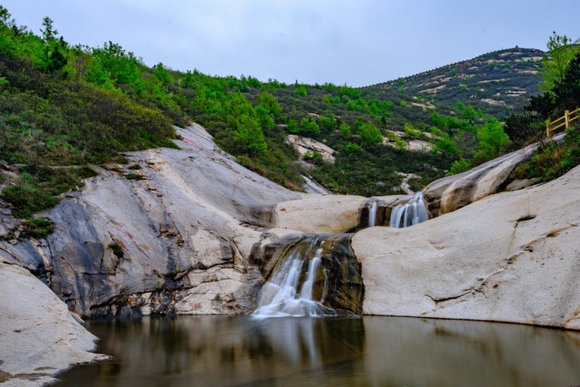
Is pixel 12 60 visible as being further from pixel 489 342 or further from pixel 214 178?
pixel 489 342

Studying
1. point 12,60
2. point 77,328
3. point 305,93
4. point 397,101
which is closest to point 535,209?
point 77,328

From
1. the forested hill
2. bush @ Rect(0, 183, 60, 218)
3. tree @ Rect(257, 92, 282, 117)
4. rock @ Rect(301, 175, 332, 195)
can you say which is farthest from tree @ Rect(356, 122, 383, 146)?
the forested hill

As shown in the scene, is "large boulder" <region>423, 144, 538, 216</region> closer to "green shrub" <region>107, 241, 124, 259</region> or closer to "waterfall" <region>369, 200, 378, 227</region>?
"waterfall" <region>369, 200, 378, 227</region>

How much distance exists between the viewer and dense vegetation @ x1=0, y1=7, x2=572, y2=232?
16922 mm

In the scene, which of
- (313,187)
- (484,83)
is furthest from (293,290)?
→ (484,83)

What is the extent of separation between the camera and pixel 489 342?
8.91m

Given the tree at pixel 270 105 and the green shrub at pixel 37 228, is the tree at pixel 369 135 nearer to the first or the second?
the tree at pixel 270 105

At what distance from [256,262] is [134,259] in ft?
16.7

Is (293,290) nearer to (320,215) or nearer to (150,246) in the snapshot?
(150,246)

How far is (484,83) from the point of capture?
374ft

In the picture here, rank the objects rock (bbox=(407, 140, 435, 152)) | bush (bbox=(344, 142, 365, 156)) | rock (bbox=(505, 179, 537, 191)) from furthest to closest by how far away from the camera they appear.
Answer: rock (bbox=(407, 140, 435, 152)) < bush (bbox=(344, 142, 365, 156)) < rock (bbox=(505, 179, 537, 191))

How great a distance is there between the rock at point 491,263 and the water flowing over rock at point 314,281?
0.64 metres

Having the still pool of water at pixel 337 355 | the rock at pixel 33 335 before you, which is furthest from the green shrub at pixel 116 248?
the rock at pixel 33 335

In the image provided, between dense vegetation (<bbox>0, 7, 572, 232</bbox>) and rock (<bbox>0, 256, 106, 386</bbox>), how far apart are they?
4602 mm
